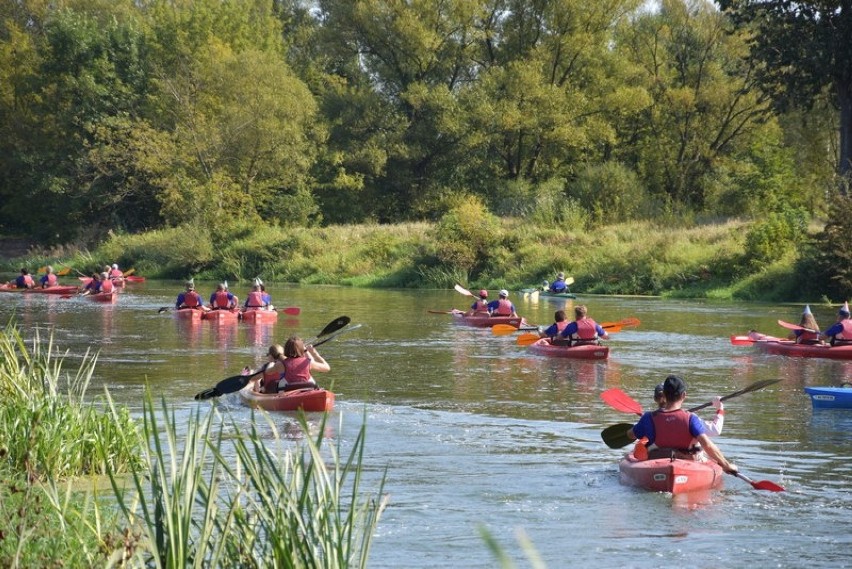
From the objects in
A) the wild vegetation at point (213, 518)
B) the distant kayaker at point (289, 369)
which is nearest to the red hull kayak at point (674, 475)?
the distant kayaker at point (289, 369)

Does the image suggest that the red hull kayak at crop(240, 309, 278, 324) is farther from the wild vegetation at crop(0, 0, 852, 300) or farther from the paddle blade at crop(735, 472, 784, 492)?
the paddle blade at crop(735, 472, 784, 492)

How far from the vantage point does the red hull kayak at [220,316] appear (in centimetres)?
2953

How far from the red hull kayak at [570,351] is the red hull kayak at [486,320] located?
13.1ft

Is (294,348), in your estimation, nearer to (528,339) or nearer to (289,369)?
(289,369)

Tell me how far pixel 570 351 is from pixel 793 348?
3.98m

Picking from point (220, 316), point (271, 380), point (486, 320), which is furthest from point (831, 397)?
point (220, 316)

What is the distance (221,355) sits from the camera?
22.2 metres

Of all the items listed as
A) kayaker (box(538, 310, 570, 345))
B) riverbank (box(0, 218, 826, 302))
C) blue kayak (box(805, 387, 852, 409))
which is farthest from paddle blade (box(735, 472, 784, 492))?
riverbank (box(0, 218, 826, 302))

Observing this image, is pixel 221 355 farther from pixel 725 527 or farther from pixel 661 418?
pixel 725 527

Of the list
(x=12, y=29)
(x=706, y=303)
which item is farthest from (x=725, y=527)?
(x=12, y=29)

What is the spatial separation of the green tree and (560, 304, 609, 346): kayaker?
17422mm

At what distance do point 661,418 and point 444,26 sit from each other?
159ft

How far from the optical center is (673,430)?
11227mm

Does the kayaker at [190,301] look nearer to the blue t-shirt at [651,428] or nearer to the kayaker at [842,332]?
the kayaker at [842,332]
